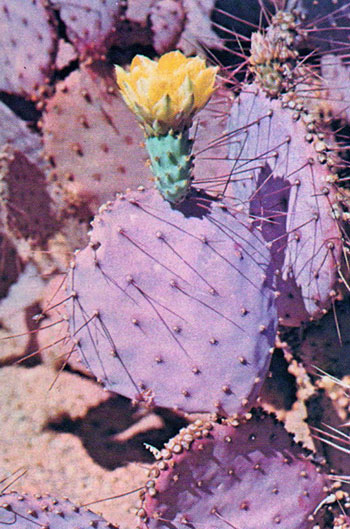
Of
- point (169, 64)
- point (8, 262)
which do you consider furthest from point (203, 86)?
point (8, 262)

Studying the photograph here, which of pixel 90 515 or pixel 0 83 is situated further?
pixel 0 83

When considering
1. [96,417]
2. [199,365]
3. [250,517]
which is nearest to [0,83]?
[96,417]

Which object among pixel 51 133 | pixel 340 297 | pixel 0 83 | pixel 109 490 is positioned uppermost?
pixel 0 83

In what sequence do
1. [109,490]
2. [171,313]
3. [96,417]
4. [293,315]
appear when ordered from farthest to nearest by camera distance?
[96,417], [109,490], [293,315], [171,313]

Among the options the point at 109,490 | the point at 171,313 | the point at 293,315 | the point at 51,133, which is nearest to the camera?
the point at 171,313

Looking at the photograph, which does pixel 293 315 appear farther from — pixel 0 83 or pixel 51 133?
pixel 0 83

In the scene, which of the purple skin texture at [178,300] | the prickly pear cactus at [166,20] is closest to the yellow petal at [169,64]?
the purple skin texture at [178,300]

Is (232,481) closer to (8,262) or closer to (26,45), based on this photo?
(8,262)
